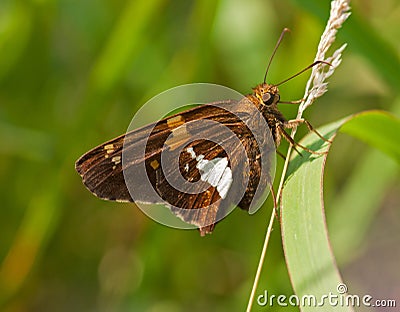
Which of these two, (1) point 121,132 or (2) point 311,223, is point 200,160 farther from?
(1) point 121,132

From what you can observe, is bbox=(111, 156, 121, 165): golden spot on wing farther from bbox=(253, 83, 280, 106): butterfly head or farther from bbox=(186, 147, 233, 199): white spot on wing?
bbox=(253, 83, 280, 106): butterfly head

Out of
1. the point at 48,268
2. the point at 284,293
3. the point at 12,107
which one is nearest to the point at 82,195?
the point at 48,268

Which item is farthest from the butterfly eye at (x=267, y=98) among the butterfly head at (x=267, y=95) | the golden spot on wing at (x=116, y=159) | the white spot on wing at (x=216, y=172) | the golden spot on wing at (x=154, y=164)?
the golden spot on wing at (x=116, y=159)

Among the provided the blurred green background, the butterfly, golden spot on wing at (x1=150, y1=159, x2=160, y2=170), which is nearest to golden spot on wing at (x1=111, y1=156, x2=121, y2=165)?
Answer: the butterfly

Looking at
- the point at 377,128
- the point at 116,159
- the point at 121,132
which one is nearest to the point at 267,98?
the point at 377,128

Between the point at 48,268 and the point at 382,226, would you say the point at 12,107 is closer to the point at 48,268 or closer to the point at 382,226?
the point at 48,268

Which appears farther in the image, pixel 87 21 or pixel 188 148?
pixel 87 21
